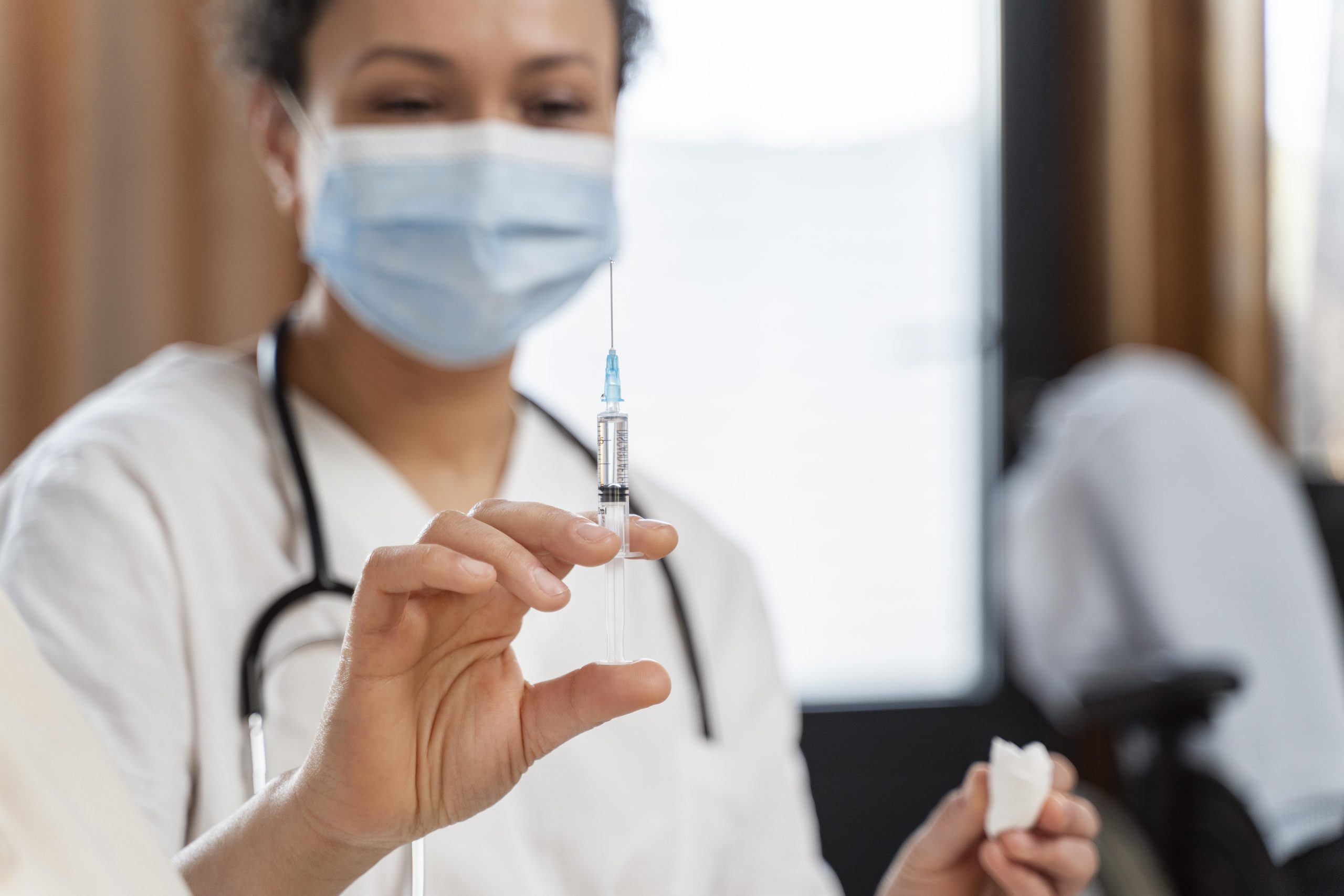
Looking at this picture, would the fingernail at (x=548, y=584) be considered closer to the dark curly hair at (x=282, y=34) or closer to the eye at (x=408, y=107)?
the eye at (x=408, y=107)

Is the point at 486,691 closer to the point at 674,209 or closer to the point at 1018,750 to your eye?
the point at 1018,750

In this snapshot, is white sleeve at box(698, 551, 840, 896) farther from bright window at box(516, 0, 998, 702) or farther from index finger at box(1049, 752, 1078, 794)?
bright window at box(516, 0, 998, 702)

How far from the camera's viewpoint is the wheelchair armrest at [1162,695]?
149cm

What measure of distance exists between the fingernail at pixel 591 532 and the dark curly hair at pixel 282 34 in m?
0.59

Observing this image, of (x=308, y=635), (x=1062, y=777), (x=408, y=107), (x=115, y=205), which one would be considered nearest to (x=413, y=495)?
(x=308, y=635)

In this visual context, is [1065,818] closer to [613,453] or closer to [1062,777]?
[1062,777]

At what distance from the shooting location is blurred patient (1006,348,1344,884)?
156 centimetres

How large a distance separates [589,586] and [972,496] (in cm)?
170

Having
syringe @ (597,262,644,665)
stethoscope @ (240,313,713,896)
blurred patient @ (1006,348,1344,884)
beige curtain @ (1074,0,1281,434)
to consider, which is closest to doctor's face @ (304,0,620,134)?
stethoscope @ (240,313,713,896)

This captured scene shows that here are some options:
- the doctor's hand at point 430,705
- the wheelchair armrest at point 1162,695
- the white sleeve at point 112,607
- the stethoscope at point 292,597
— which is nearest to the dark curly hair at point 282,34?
the stethoscope at point 292,597

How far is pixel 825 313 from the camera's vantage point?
2.37m

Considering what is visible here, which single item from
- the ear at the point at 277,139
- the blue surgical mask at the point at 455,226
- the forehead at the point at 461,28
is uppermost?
the forehead at the point at 461,28

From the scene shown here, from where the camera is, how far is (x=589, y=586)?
0.93m

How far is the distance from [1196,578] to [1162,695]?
0.22 m
